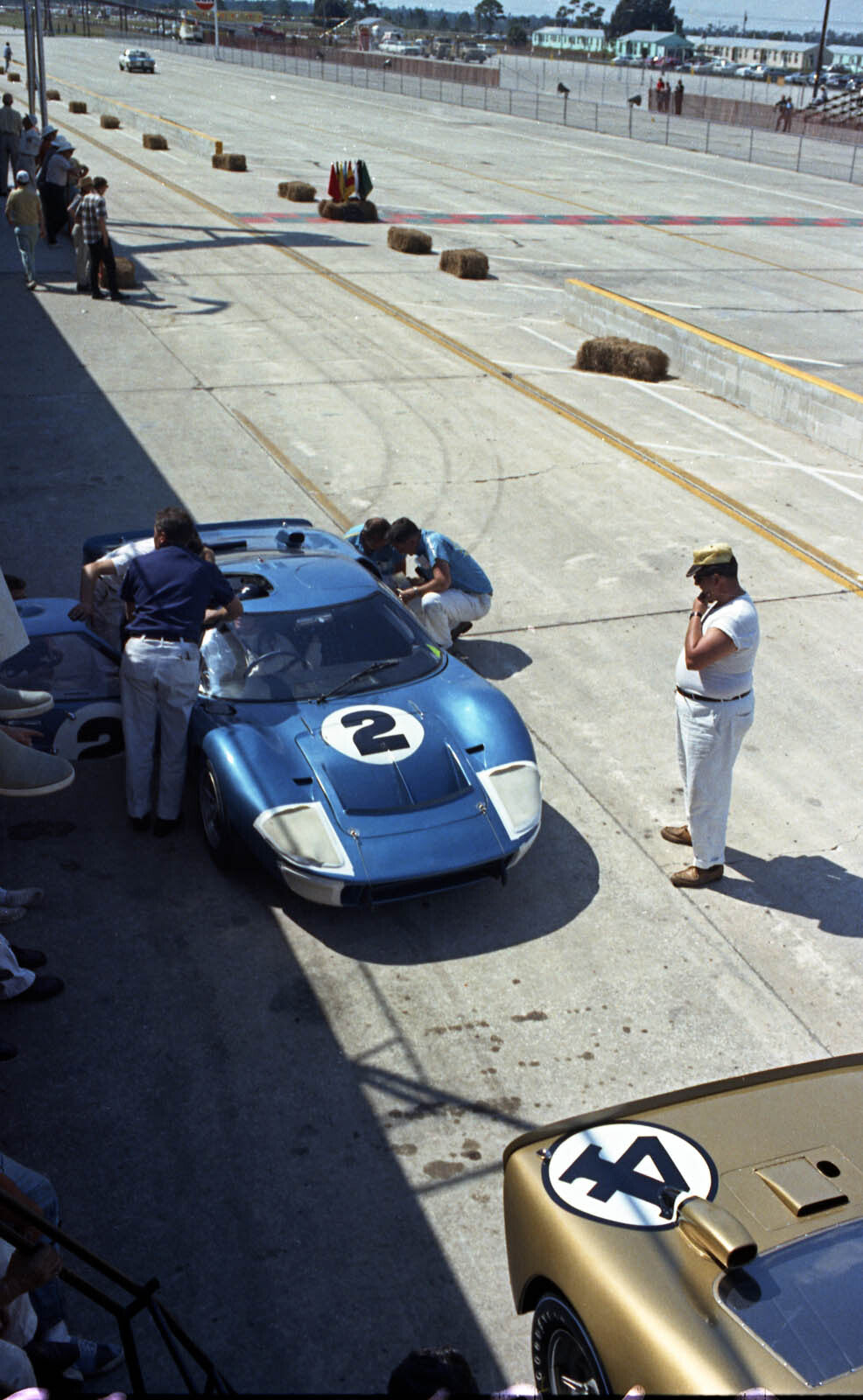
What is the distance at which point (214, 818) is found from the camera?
6801mm

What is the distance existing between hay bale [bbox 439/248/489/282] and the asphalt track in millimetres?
2794

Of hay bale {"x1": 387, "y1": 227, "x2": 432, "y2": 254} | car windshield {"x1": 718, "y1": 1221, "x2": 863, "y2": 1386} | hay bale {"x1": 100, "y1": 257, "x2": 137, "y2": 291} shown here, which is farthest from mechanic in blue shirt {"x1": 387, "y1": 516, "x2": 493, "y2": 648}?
hay bale {"x1": 387, "y1": 227, "x2": 432, "y2": 254}

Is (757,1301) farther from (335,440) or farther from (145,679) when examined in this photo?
(335,440)

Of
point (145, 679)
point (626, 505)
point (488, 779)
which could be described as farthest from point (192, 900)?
point (626, 505)

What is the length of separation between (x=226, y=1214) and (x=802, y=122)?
60.4m

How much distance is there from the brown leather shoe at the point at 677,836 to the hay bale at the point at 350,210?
2470cm

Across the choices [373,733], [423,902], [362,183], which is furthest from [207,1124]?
[362,183]

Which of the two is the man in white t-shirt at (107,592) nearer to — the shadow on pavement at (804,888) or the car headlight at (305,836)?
the car headlight at (305,836)

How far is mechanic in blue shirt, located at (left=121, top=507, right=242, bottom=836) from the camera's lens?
691cm

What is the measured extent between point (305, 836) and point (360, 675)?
131cm

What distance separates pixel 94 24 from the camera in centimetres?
13412

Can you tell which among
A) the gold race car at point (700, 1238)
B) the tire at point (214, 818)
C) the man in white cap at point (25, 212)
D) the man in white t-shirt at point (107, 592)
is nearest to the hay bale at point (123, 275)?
the man in white cap at point (25, 212)

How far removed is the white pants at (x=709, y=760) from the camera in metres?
6.63

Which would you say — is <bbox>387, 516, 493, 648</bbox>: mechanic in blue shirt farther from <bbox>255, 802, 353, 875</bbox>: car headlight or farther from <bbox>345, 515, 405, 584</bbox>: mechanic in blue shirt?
<bbox>255, 802, 353, 875</bbox>: car headlight
